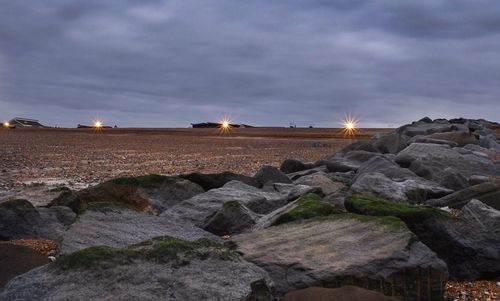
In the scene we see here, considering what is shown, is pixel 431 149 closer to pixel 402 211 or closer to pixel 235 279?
pixel 402 211

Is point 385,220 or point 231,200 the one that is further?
point 231,200

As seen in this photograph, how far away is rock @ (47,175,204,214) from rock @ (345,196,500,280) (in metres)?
4.21

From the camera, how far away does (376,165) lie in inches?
506

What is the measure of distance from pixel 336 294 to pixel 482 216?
11.9 feet

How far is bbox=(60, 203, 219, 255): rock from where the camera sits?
5641 millimetres

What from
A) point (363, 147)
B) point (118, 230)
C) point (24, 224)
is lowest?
point (24, 224)

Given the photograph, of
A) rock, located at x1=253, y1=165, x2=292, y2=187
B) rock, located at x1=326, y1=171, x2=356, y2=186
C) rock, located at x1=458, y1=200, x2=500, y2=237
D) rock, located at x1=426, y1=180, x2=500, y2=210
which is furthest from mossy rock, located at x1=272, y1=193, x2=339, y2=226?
rock, located at x1=326, y1=171, x2=356, y2=186

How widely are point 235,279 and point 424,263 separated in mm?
1914

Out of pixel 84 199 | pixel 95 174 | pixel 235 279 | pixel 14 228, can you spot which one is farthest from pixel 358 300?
pixel 95 174

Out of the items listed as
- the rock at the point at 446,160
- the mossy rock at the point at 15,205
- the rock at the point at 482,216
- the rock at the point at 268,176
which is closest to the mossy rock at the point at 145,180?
the mossy rock at the point at 15,205

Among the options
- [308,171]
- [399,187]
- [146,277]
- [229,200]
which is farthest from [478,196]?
[146,277]

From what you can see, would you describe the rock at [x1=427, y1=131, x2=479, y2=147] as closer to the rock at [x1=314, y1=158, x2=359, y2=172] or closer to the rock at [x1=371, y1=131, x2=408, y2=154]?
the rock at [x1=371, y1=131, x2=408, y2=154]

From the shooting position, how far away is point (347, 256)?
5371mm

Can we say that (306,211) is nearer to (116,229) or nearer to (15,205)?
(116,229)
